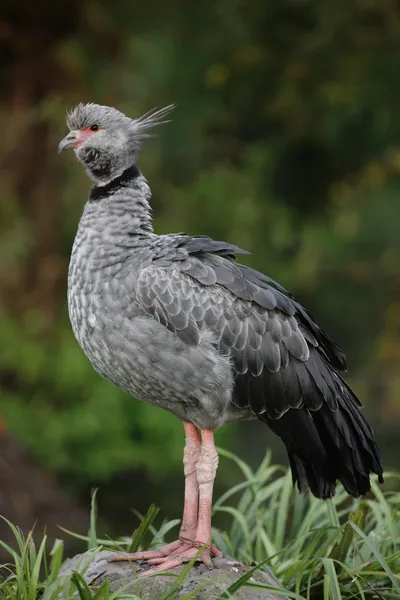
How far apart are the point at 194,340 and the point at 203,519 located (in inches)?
19.3

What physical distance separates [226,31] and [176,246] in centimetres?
412

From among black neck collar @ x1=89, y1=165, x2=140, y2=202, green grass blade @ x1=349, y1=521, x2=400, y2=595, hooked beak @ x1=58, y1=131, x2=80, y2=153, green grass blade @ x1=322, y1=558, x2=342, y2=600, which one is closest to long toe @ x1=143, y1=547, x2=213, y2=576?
green grass blade @ x1=322, y1=558, x2=342, y2=600

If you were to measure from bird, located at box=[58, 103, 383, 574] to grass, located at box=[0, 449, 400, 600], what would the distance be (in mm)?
185

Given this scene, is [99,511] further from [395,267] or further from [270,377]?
[270,377]

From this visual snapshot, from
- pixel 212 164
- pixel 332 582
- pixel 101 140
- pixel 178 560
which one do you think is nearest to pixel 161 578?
pixel 178 560

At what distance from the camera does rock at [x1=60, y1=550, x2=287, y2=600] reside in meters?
2.54

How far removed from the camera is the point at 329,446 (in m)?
2.83

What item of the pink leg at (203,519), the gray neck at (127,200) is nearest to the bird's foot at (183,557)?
the pink leg at (203,519)

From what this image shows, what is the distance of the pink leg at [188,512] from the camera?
2.70 m

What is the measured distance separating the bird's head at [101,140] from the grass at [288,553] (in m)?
0.98

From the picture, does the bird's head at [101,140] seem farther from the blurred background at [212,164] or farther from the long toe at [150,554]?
the blurred background at [212,164]

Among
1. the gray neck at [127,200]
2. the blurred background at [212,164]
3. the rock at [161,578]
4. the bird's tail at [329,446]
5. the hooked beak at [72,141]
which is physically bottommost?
the rock at [161,578]

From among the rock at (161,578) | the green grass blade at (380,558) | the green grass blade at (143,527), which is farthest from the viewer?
the green grass blade at (143,527)

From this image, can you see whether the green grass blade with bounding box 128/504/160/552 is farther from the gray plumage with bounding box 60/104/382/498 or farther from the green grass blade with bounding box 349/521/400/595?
the green grass blade with bounding box 349/521/400/595
